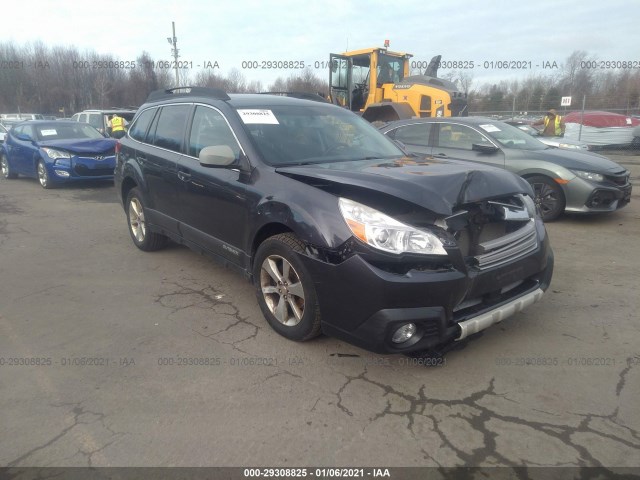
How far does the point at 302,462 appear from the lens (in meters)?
2.31

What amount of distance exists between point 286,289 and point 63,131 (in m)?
10.2

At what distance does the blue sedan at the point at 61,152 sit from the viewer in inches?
405

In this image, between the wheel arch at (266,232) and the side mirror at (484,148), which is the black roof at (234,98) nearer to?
the wheel arch at (266,232)

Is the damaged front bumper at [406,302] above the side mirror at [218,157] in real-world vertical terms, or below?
below

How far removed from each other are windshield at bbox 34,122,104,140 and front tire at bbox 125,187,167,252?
6.52m

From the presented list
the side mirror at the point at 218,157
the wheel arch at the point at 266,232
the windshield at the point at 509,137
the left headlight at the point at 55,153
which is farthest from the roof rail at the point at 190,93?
the left headlight at the point at 55,153

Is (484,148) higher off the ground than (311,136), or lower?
lower

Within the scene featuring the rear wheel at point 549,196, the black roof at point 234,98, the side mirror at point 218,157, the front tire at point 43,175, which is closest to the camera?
the side mirror at point 218,157

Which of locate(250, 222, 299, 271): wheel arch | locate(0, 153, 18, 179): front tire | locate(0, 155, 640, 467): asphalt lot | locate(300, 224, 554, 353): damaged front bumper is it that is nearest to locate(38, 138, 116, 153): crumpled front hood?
locate(0, 153, 18, 179): front tire

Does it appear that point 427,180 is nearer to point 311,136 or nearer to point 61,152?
point 311,136

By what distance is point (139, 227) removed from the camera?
18.9ft

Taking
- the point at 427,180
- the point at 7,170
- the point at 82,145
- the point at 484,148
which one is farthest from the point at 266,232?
the point at 7,170

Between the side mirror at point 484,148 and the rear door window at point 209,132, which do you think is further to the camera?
the side mirror at point 484,148

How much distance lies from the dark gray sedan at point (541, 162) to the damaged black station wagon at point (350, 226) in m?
2.94
